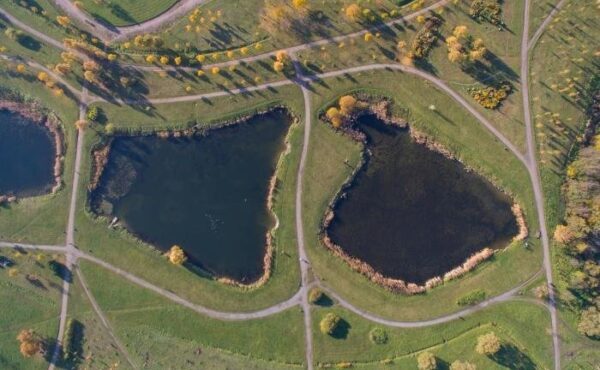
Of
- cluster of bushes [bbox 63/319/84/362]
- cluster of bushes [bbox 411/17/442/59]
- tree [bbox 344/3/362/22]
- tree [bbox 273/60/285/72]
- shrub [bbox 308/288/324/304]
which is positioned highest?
→ cluster of bushes [bbox 411/17/442/59]

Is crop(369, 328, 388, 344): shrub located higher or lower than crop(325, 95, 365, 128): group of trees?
lower

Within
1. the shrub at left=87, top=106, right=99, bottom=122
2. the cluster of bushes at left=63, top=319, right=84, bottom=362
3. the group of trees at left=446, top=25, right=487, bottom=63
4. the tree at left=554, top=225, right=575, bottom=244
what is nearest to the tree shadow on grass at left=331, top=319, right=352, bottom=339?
the tree at left=554, top=225, right=575, bottom=244

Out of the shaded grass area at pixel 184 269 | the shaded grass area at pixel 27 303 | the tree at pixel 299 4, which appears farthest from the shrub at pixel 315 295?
the tree at pixel 299 4

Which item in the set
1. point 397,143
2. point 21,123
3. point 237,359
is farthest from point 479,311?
point 21,123

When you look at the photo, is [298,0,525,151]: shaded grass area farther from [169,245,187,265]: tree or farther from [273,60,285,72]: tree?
[169,245,187,265]: tree

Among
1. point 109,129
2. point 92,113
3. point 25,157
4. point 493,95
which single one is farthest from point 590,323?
point 25,157

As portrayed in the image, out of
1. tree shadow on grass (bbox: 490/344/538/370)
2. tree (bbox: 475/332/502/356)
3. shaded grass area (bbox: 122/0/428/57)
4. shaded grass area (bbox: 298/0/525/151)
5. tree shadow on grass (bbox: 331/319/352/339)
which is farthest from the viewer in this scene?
shaded grass area (bbox: 122/0/428/57)
